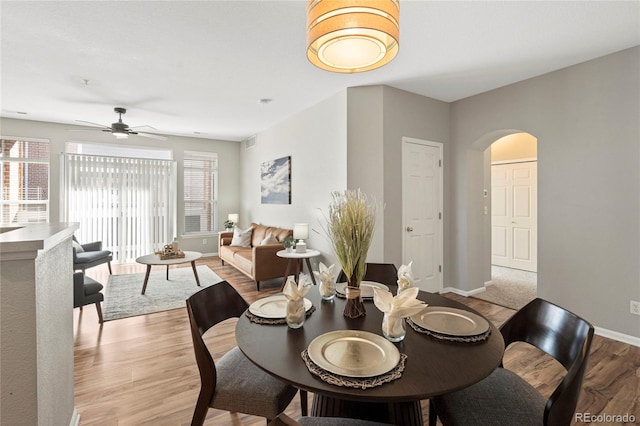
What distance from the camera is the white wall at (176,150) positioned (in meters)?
5.26

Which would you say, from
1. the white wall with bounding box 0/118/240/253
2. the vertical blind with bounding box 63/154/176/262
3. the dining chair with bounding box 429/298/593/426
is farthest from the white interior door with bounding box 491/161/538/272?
the vertical blind with bounding box 63/154/176/262

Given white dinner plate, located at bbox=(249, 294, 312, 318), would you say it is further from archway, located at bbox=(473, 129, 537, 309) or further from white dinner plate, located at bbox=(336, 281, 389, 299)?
archway, located at bbox=(473, 129, 537, 309)

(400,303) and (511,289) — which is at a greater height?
(400,303)

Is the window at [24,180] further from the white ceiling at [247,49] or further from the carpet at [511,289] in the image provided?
the carpet at [511,289]

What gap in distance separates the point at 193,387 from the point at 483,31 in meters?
3.62

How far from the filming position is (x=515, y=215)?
589 centimetres

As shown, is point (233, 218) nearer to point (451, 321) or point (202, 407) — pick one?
point (202, 407)

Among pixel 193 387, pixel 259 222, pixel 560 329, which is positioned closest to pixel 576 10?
pixel 560 329

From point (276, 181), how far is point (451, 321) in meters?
4.57

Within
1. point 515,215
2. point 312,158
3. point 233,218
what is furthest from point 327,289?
point 515,215

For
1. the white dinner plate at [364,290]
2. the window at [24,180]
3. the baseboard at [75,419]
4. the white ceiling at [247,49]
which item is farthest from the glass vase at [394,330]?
the window at [24,180]

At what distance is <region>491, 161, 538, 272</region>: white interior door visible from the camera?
18.4 ft

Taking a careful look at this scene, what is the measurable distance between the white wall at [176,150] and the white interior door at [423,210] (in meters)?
4.75

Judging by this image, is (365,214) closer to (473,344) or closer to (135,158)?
(473,344)
